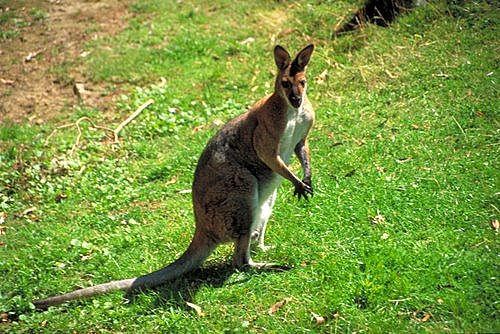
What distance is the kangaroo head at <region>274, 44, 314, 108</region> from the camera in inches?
197

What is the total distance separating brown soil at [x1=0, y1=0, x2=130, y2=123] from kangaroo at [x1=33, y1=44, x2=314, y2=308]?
3768 mm

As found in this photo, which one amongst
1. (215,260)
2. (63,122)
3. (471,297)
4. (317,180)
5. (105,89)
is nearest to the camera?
(471,297)

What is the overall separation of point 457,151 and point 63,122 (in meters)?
4.89

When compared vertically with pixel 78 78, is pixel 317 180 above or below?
below

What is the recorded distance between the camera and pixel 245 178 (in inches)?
201

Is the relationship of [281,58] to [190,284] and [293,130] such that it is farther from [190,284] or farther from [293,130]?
[190,284]

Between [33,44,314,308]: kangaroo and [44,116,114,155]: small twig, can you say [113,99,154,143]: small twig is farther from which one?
[33,44,314,308]: kangaroo

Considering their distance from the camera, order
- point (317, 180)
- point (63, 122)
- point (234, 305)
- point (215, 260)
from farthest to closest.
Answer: point (63, 122) < point (317, 180) < point (215, 260) < point (234, 305)

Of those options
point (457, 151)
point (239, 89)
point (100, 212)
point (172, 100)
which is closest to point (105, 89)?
point (172, 100)

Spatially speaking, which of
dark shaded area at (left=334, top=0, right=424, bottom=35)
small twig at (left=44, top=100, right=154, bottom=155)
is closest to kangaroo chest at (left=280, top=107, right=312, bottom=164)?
small twig at (left=44, top=100, right=154, bottom=155)

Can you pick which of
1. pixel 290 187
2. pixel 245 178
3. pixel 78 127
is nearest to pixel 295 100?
pixel 245 178

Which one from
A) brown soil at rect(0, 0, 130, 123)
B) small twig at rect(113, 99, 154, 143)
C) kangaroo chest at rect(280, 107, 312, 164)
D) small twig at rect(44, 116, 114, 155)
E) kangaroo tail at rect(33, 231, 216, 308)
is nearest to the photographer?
kangaroo tail at rect(33, 231, 216, 308)

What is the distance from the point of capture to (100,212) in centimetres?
654

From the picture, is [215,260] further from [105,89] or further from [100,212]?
[105,89]
